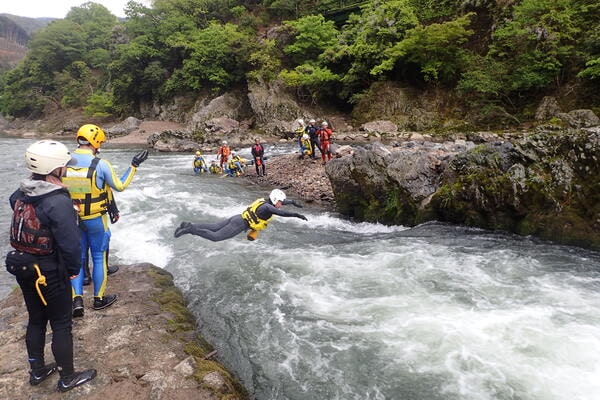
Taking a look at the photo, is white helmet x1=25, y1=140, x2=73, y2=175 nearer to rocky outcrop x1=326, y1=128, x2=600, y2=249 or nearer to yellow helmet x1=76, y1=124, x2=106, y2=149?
yellow helmet x1=76, y1=124, x2=106, y2=149

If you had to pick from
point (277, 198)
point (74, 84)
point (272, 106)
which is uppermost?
point (74, 84)

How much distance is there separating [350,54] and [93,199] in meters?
31.2

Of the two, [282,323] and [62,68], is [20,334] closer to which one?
[282,323]

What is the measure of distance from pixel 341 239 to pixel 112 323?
17.6ft

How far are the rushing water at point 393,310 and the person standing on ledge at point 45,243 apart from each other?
2.05m

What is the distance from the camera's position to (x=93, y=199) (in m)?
4.46

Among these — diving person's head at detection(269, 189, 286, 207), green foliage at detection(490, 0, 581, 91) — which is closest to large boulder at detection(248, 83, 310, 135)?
green foliage at detection(490, 0, 581, 91)

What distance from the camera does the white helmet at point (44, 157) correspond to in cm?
287

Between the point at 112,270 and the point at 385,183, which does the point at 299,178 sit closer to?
the point at 385,183

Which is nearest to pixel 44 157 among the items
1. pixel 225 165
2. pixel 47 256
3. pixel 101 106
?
pixel 47 256

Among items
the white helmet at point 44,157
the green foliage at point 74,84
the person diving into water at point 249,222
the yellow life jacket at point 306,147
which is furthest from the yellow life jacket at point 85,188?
the green foliage at point 74,84

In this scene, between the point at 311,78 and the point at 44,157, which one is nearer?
the point at 44,157

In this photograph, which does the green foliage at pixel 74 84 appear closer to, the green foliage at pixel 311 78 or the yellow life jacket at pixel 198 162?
the green foliage at pixel 311 78

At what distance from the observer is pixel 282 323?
16.6 ft
